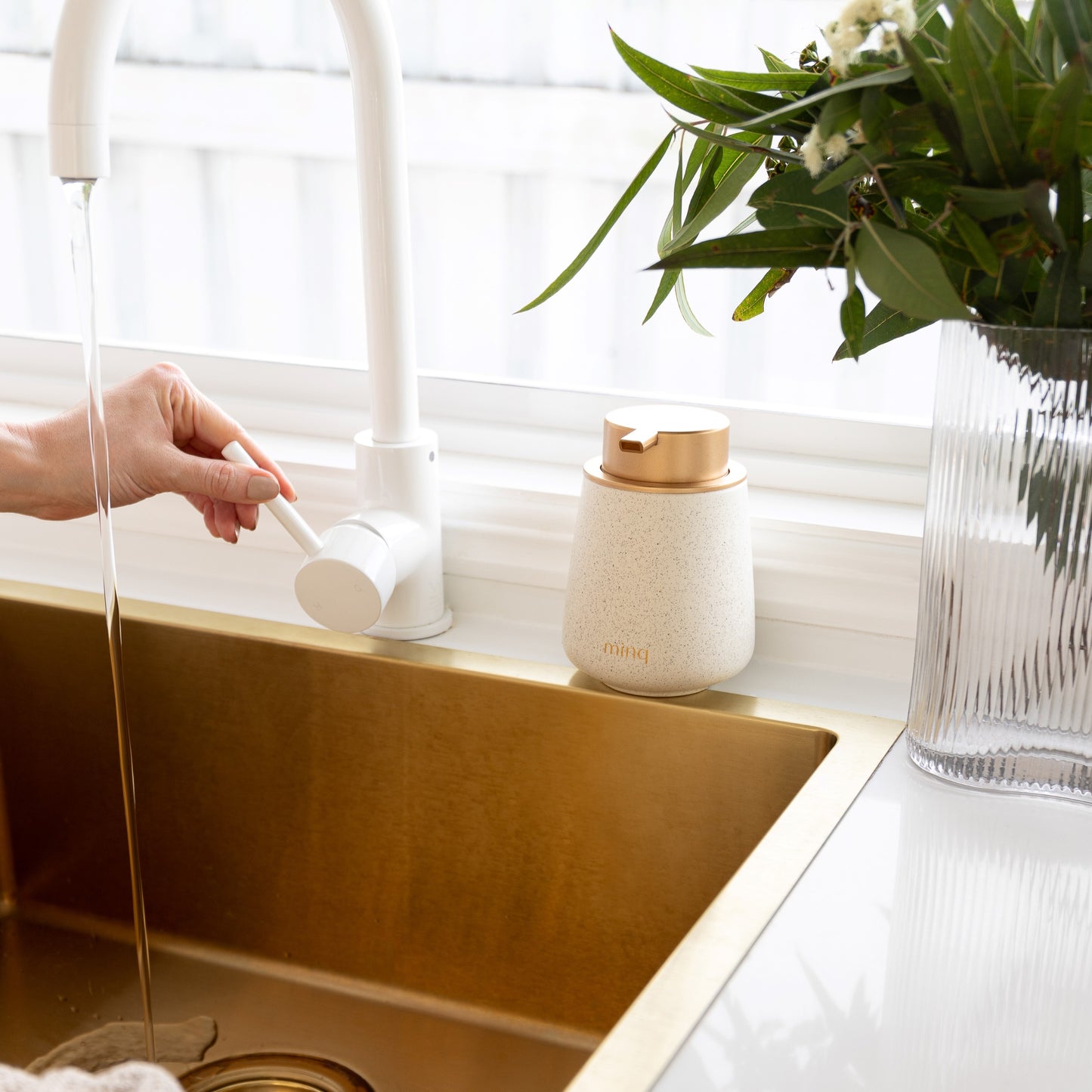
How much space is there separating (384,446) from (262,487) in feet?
0.28

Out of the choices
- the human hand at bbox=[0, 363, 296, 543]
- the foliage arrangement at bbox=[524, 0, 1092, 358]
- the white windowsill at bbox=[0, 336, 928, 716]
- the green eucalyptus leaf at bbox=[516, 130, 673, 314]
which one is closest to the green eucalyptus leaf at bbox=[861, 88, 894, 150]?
the foliage arrangement at bbox=[524, 0, 1092, 358]

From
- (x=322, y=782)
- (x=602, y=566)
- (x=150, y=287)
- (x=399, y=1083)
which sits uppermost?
(x=150, y=287)

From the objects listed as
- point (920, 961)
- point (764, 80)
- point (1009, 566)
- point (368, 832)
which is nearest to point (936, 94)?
point (764, 80)

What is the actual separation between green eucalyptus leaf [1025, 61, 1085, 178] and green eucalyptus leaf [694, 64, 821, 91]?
14 centimetres

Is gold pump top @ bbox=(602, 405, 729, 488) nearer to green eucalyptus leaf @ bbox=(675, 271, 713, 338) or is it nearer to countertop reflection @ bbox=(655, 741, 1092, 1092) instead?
green eucalyptus leaf @ bbox=(675, 271, 713, 338)

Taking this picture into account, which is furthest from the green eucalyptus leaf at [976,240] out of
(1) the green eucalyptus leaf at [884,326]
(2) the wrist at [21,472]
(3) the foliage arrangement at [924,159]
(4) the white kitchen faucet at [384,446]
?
(2) the wrist at [21,472]

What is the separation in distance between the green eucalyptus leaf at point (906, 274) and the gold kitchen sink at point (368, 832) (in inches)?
10.8

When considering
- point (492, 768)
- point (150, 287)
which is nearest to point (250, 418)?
point (150, 287)

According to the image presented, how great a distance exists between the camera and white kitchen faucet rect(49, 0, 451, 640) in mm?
766

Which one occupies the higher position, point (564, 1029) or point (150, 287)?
point (150, 287)

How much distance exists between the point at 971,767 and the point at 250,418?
2.26 feet

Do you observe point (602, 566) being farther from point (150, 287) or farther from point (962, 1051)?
point (150, 287)

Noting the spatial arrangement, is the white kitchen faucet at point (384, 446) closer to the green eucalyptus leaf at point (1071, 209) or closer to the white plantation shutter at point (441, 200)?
the white plantation shutter at point (441, 200)

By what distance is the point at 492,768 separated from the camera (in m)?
0.80
